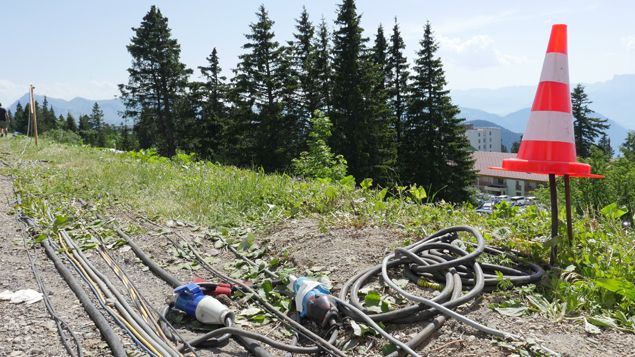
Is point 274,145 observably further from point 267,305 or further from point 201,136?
point 267,305

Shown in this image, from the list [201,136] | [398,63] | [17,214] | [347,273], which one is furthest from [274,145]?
[347,273]

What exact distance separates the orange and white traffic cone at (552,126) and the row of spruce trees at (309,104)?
1044 inches

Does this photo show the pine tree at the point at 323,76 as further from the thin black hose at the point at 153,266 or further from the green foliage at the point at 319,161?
the thin black hose at the point at 153,266

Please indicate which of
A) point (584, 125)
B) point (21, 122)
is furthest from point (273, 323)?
point (21, 122)

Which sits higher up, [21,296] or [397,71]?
[397,71]

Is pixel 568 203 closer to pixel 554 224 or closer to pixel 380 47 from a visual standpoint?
pixel 554 224

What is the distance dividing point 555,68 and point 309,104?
1241 inches

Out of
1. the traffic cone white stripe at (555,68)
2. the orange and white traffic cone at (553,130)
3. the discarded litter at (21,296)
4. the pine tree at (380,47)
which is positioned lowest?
the discarded litter at (21,296)

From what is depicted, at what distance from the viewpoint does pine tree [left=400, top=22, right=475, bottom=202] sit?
116ft

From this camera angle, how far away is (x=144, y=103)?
3984 centimetres

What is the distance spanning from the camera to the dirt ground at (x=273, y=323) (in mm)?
2248

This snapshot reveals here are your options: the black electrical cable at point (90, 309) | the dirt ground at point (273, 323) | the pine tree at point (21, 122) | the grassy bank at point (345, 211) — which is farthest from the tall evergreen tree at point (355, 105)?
the pine tree at point (21, 122)

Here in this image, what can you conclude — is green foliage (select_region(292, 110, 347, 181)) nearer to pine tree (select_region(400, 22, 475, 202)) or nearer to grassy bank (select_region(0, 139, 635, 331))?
grassy bank (select_region(0, 139, 635, 331))

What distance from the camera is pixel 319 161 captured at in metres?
21.4
